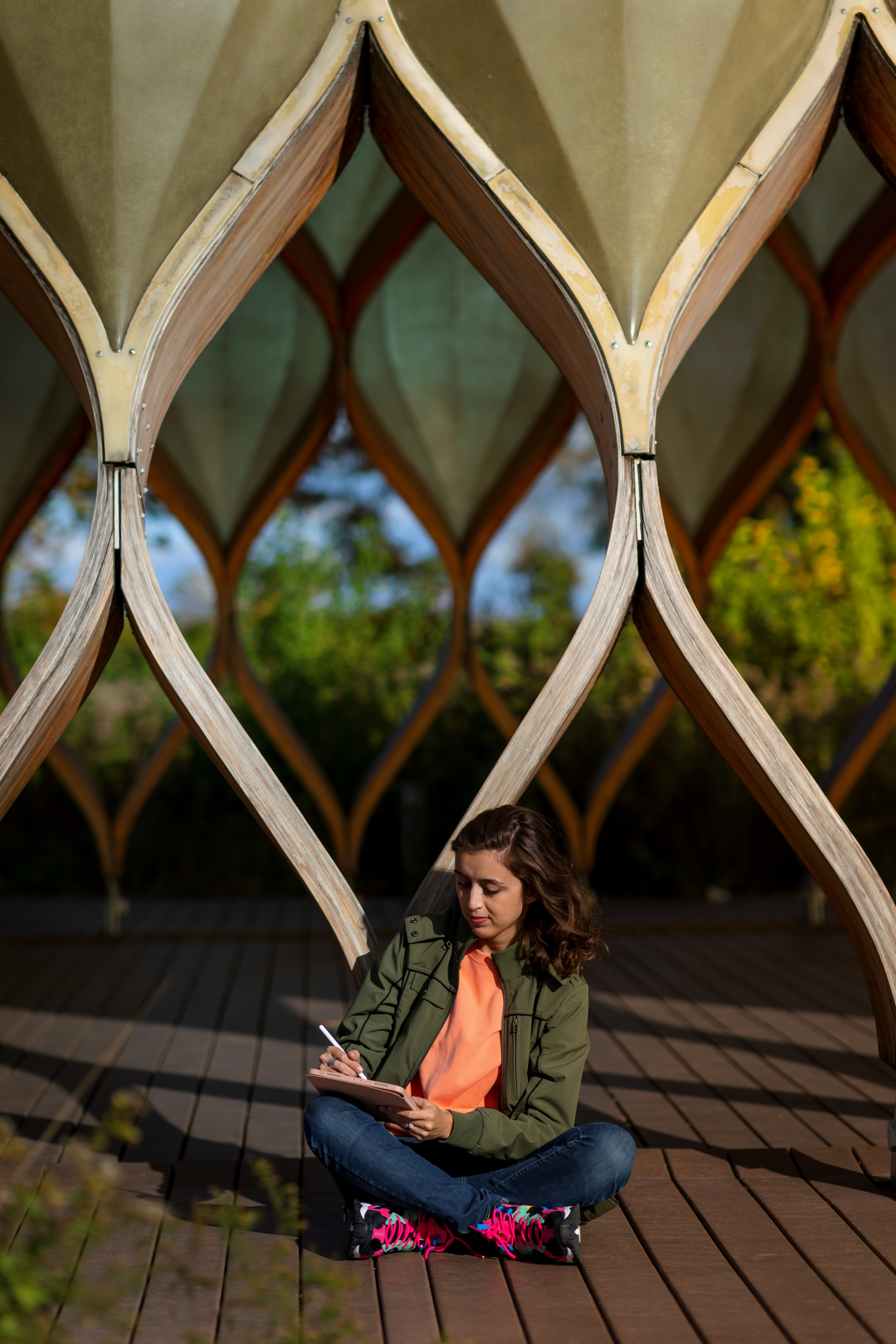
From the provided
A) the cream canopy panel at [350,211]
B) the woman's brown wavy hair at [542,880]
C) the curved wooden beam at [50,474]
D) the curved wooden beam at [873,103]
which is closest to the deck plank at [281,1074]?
the woman's brown wavy hair at [542,880]

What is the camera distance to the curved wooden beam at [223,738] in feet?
10.3

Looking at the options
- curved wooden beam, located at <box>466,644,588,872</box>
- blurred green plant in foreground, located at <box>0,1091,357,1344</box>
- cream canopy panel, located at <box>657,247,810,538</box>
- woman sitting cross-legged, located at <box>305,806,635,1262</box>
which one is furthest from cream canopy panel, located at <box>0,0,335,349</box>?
cream canopy panel, located at <box>657,247,810,538</box>

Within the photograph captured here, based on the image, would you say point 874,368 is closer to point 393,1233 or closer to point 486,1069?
point 486,1069

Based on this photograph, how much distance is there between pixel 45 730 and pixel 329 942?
466cm

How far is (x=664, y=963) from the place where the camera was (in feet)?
22.1

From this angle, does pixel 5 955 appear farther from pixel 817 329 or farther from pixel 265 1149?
pixel 817 329

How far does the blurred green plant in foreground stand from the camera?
177cm

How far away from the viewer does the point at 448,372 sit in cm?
772

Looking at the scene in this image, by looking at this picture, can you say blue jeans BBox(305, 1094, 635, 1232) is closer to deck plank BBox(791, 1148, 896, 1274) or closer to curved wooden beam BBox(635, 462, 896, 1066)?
deck plank BBox(791, 1148, 896, 1274)

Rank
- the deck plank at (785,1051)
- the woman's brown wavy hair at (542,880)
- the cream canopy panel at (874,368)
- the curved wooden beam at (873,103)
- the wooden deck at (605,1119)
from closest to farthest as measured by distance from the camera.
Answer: the wooden deck at (605,1119), the woman's brown wavy hair at (542,880), the curved wooden beam at (873,103), the deck plank at (785,1051), the cream canopy panel at (874,368)

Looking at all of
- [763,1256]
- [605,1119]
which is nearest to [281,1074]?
[605,1119]

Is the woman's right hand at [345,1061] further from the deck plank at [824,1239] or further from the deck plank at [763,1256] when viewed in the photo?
the deck plank at [824,1239]

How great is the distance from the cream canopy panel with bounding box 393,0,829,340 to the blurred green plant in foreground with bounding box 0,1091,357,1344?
7.73ft

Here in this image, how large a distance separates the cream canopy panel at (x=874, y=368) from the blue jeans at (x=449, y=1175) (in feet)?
17.9
